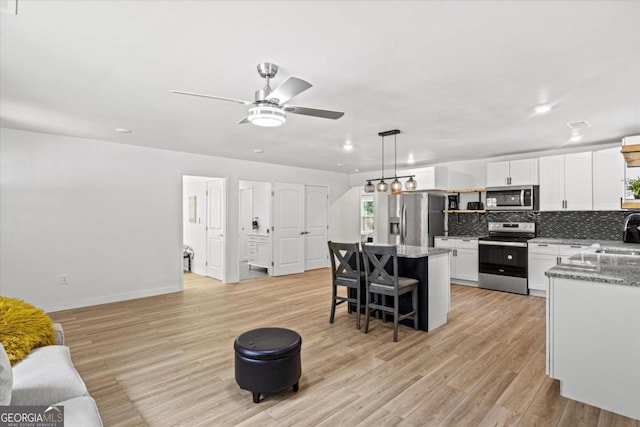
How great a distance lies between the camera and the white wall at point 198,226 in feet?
24.4

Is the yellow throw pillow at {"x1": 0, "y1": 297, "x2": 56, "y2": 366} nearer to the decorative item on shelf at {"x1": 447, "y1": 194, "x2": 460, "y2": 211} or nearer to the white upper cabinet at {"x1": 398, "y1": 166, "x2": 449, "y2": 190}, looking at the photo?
the white upper cabinet at {"x1": 398, "y1": 166, "x2": 449, "y2": 190}

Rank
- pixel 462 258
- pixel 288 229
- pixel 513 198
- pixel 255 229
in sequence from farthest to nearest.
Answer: pixel 255 229, pixel 288 229, pixel 462 258, pixel 513 198

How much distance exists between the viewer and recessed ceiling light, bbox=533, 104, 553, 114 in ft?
10.9

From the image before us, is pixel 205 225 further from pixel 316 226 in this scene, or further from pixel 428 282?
pixel 428 282

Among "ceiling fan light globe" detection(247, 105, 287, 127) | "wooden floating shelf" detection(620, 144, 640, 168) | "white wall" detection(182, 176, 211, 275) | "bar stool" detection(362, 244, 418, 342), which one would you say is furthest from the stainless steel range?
"white wall" detection(182, 176, 211, 275)

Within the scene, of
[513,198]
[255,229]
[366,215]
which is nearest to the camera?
[513,198]

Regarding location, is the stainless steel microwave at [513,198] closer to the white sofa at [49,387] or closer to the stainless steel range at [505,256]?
the stainless steel range at [505,256]

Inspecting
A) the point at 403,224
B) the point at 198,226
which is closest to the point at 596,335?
the point at 403,224

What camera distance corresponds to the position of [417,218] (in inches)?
261

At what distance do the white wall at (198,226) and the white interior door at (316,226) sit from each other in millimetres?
2380

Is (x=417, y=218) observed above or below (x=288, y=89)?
below

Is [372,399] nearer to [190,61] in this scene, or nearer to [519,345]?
[519,345]

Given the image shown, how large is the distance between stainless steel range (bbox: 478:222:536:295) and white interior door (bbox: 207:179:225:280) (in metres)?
5.00

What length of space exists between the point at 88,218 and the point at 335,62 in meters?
4.66
